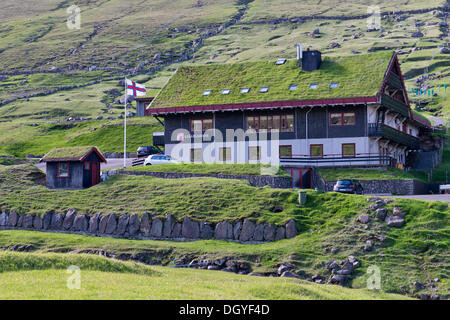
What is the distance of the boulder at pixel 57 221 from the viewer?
51.6 metres

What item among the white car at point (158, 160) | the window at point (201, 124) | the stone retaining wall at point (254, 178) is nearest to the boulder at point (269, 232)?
the stone retaining wall at point (254, 178)

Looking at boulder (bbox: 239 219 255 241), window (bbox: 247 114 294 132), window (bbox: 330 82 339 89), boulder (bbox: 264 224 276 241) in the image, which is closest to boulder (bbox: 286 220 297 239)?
boulder (bbox: 264 224 276 241)

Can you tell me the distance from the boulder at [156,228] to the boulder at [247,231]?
20.9 feet

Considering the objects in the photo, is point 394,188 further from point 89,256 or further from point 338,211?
point 89,256

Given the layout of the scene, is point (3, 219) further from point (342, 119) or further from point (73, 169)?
point (342, 119)

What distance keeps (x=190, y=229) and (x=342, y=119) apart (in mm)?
26057

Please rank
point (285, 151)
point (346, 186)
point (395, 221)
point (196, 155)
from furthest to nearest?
point (196, 155), point (285, 151), point (346, 186), point (395, 221)

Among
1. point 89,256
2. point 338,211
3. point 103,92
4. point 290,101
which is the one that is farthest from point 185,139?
point 103,92

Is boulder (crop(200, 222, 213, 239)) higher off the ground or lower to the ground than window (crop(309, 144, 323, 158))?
lower

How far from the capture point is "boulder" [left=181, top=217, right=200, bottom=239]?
154 ft

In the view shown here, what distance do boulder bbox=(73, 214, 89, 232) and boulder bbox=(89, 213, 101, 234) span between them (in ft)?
1.32

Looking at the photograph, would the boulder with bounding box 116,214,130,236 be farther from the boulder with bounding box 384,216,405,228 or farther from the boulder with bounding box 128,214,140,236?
the boulder with bounding box 384,216,405,228

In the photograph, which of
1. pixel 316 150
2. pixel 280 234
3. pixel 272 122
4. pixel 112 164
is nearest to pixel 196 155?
pixel 272 122

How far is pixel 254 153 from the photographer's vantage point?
2709 inches
